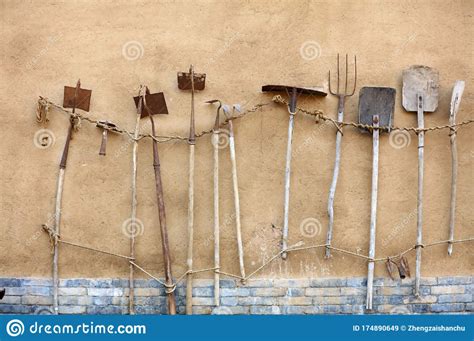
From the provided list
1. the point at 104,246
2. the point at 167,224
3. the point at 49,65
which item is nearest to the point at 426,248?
the point at 167,224

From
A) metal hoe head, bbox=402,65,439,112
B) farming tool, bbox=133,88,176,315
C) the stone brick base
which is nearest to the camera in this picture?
farming tool, bbox=133,88,176,315

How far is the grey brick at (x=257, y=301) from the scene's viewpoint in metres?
6.11

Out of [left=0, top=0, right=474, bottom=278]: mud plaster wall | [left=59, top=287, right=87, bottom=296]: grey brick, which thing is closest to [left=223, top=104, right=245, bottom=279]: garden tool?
[left=0, top=0, right=474, bottom=278]: mud plaster wall

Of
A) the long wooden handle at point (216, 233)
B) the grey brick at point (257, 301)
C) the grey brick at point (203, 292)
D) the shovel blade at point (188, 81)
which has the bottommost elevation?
the grey brick at point (257, 301)

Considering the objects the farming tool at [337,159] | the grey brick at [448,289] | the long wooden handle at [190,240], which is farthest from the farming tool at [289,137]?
the grey brick at [448,289]

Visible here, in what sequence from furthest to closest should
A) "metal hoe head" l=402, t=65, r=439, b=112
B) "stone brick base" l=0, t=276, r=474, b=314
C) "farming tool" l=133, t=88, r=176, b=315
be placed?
"metal hoe head" l=402, t=65, r=439, b=112
"stone brick base" l=0, t=276, r=474, b=314
"farming tool" l=133, t=88, r=176, b=315

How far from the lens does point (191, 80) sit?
243 inches

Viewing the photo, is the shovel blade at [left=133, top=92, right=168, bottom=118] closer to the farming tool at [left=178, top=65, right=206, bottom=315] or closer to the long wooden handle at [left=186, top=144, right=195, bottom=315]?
the farming tool at [left=178, top=65, right=206, bottom=315]

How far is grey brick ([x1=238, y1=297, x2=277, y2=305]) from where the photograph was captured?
20.0 ft

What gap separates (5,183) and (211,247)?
2.08 metres

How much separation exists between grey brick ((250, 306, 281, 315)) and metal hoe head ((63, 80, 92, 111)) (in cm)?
252

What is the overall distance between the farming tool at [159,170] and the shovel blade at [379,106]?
6.32ft

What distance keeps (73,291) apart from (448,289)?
359 centimetres

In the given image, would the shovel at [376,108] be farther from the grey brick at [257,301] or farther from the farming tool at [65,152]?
the farming tool at [65,152]
